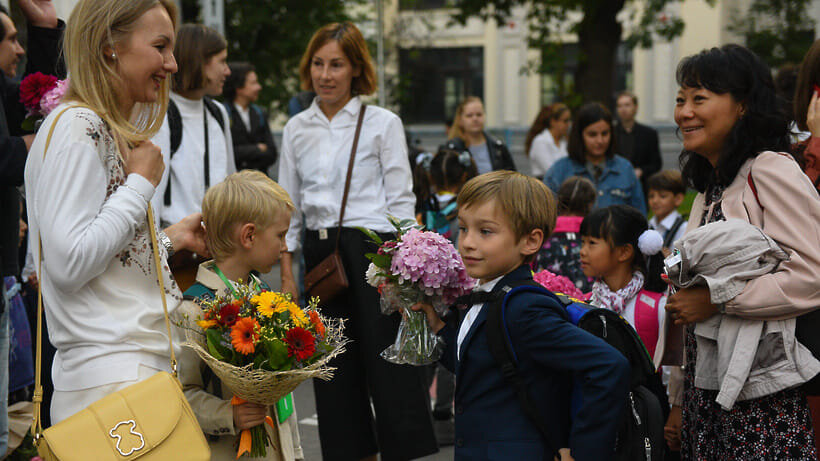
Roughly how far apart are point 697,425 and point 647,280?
117 cm

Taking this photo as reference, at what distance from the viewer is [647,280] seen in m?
4.06

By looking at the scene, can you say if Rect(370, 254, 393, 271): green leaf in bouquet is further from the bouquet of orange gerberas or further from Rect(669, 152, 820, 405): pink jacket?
Rect(669, 152, 820, 405): pink jacket

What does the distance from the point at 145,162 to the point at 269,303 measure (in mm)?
572

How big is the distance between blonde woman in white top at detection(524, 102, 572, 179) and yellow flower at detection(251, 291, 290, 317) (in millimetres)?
6950

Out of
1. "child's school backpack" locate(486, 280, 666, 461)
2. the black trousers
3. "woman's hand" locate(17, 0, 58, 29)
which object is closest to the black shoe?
the black trousers

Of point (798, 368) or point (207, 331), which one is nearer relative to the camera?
point (207, 331)

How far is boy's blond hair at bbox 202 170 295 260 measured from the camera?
2990 millimetres

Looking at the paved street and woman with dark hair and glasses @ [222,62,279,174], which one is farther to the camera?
woman with dark hair and glasses @ [222,62,279,174]

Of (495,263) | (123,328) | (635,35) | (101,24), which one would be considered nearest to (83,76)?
(101,24)

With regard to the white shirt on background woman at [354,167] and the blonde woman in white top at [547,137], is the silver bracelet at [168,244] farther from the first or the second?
the blonde woman in white top at [547,137]

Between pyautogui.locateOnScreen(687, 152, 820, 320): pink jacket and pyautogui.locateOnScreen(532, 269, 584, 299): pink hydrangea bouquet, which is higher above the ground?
pyautogui.locateOnScreen(687, 152, 820, 320): pink jacket

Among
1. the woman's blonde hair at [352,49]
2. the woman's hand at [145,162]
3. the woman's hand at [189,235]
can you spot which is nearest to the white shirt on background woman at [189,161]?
the woman's blonde hair at [352,49]

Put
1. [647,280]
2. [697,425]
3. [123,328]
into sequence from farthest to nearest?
[647,280] < [697,425] < [123,328]

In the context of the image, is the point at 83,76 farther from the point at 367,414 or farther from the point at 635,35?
the point at 635,35
